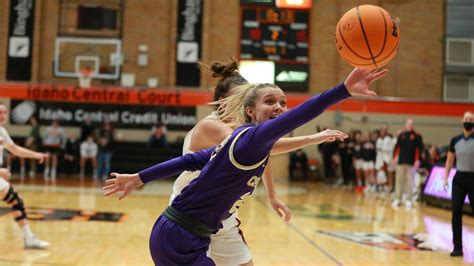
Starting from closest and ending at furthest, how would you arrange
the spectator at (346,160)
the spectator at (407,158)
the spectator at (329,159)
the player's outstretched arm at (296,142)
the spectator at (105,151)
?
the player's outstretched arm at (296,142) → the spectator at (407,158) → the spectator at (105,151) → the spectator at (346,160) → the spectator at (329,159)

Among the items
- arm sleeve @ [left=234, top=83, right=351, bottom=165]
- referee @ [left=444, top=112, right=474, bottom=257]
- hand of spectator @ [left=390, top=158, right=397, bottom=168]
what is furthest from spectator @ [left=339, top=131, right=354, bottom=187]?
arm sleeve @ [left=234, top=83, right=351, bottom=165]

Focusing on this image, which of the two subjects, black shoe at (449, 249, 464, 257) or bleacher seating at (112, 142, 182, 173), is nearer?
black shoe at (449, 249, 464, 257)

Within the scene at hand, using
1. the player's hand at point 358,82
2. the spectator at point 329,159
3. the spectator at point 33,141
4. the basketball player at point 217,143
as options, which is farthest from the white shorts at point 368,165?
the player's hand at point 358,82

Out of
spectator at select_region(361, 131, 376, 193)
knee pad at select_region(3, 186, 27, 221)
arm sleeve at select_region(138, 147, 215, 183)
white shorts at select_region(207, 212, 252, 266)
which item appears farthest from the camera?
spectator at select_region(361, 131, 376, 193)

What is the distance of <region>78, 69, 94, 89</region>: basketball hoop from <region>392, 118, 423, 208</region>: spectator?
11.6 meters

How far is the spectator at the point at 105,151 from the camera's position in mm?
18234

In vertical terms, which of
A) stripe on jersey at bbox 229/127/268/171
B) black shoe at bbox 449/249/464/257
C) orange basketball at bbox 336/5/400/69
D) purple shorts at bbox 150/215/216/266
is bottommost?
black shoe at bbox 449/249/464/257

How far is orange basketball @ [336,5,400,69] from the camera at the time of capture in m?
2.97

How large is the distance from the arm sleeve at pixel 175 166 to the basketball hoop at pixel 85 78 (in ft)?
58.2

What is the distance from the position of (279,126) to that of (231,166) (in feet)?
1.27

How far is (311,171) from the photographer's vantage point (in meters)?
20.4

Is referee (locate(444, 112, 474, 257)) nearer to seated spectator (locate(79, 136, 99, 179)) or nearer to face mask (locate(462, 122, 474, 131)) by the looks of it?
face mask (locate(462, 122, 474, 131))

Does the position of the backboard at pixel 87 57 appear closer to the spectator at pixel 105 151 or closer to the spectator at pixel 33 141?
the spectator at pixel 33 141

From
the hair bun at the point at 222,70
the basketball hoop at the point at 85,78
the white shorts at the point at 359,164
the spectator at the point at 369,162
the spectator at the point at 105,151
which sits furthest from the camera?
the basketball hoop at the point at 85,78
